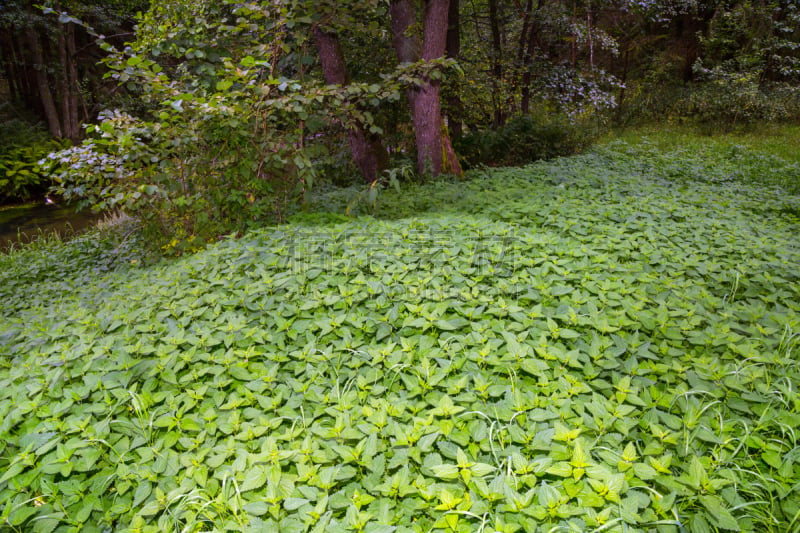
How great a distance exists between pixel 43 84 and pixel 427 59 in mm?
12515

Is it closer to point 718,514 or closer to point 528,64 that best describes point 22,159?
point 528,64

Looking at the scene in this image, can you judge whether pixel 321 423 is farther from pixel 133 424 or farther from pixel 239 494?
pixel 133 424

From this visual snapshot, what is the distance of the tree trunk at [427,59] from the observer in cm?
608

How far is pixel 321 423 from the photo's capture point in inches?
68.8

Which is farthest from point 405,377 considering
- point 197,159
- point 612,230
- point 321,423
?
point 197,159

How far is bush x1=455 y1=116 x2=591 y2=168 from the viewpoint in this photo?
8.54 metres

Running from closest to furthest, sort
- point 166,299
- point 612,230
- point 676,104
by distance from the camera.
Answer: point 166,299, point 612,230, point 676,104

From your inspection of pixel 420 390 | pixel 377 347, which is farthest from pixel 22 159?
pixel 420 390

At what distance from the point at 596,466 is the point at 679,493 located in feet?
0.90

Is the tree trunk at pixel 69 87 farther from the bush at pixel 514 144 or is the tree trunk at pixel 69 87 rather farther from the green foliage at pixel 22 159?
the bush at pixel 514 144

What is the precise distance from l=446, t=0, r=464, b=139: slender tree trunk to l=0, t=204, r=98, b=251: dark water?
7.62 metres

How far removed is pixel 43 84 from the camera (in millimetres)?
12133

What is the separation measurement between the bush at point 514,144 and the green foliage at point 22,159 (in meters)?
8.93

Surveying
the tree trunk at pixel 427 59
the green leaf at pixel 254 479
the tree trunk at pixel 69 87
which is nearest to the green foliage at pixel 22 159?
the tree trunk at pixel 69 87
